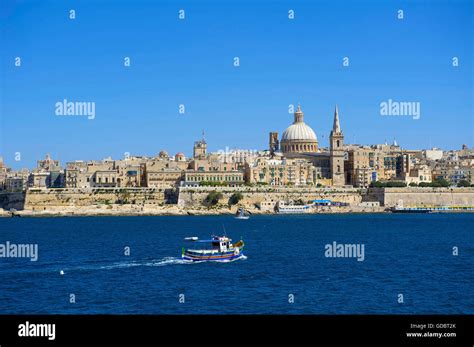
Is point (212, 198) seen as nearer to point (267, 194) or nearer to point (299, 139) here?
point (267, 194)

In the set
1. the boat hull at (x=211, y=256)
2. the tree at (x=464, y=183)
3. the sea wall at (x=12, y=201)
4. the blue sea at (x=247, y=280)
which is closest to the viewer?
the blue sea at (x=247, y=280)

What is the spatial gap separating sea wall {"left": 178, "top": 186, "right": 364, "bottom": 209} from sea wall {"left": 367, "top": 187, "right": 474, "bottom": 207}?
2435 millimetres

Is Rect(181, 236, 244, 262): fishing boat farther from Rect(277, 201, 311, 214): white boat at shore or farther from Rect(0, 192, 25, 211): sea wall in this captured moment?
Rect(0, 192, 25, 211): sea wall

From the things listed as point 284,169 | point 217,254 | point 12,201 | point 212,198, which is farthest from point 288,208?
point 217,254

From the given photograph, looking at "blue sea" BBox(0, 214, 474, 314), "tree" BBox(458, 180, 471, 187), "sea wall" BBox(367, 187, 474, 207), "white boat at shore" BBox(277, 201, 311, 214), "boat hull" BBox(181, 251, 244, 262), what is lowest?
"blue sea" BBox(0, 214, 474, 314)

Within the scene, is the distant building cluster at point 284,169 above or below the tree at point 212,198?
above

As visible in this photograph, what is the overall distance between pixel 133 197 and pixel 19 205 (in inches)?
421

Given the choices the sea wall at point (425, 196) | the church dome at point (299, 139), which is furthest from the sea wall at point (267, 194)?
the church dome at point (299, 139)

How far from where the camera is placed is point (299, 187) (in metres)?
75.1

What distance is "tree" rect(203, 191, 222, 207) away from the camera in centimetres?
7068

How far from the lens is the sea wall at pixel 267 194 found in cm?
7056

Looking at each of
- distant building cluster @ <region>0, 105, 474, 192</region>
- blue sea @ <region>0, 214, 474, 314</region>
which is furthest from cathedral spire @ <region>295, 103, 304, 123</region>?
blue sea @ <region>0, 214, 474, 314</region>

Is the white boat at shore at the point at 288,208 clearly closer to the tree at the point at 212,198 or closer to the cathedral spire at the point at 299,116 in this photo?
the tree at the point at 212,198

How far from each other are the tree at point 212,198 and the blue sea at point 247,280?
3681 cm
